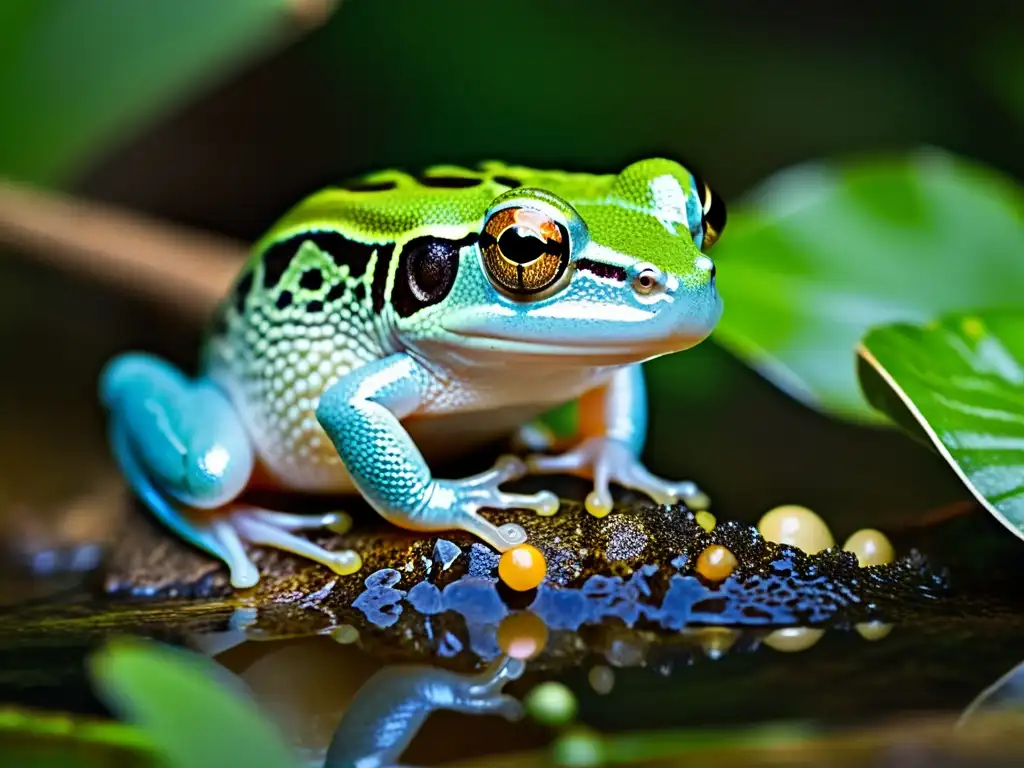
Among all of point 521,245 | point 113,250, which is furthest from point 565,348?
point 113,250

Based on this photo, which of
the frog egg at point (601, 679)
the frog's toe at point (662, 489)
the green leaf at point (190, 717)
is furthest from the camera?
the frog's toe at point (662, 489)

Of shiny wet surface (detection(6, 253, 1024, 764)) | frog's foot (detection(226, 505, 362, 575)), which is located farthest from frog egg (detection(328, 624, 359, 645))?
frog's foot (detection(226, 505, 362, 575))

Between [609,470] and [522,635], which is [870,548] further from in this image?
[522,635]

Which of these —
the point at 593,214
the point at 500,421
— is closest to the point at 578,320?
the point at 593,214

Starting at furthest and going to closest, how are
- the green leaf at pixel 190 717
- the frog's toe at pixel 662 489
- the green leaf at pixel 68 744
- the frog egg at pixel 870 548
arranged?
the frog's toe at pixel 662 489, the frog egg at pixel 870 548, the green leaf at pixel 68 744, the green leaf at pixel 190 717

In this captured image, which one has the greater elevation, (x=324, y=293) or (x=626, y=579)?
(x=324, y=293)

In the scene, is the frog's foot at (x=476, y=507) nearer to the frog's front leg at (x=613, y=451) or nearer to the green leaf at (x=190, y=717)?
the frog's front leg at (x=613, y=451)

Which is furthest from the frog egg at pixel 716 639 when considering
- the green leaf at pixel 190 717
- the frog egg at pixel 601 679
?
the green leaf at pixel 190 717
